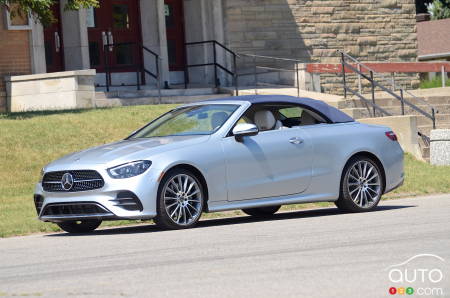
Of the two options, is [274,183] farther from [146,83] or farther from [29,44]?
[146,83]

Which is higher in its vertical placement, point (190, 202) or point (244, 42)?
point (244, 42)

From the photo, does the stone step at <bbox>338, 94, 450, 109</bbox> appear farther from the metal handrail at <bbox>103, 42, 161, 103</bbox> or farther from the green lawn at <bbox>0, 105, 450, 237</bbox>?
the metal handrail at <bbox>103, 42, 161, 103</bbox>

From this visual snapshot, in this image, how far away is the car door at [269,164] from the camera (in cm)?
1288

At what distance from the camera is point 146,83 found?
103 ft

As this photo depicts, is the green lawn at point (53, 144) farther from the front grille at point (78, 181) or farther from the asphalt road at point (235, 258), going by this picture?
the asphalt road at point (235, 258)

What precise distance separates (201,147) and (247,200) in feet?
3.13

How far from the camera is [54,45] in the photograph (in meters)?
29.5

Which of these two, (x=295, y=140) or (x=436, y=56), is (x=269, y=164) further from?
(x=436, y=56)

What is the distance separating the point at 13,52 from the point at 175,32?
6.38m

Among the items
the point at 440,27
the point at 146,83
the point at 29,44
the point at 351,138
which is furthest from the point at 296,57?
the point at 440,27

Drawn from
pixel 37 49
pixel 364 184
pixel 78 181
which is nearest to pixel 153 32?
pixel 37 49

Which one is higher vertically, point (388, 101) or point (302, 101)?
point (302, 101)

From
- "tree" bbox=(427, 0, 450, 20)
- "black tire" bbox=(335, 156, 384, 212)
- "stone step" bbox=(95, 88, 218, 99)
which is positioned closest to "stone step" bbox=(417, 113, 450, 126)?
"stone step" bbox=(95, 88, 218, 99)

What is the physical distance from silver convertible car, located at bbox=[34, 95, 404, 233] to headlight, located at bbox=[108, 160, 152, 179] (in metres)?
0.01
